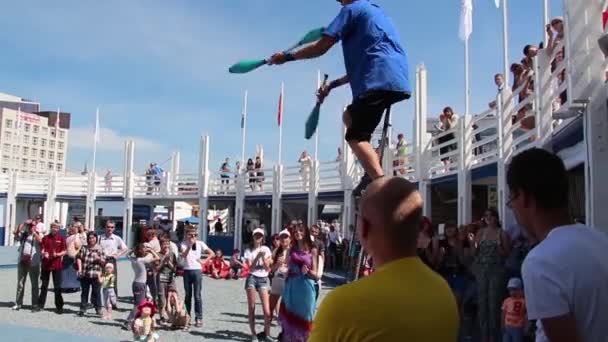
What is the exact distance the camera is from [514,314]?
715cm

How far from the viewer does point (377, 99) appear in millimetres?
3393

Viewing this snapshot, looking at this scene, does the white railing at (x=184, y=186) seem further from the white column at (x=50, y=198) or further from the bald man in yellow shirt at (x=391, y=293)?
the bald man in yellow shirt at (x=391, y=293)

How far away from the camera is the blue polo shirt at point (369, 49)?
133 inches

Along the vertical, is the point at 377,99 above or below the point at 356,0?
below

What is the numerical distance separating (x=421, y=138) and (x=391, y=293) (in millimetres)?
15004

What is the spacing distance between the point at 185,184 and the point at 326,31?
29.5 meters

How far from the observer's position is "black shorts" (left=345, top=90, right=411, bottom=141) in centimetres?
338

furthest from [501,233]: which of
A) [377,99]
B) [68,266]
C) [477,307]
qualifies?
[68,266]

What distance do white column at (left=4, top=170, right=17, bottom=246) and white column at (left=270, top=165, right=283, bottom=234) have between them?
57.8ft

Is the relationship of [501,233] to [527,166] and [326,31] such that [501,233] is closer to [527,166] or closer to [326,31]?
[326,31]

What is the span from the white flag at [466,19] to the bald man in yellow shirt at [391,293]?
18.1 m

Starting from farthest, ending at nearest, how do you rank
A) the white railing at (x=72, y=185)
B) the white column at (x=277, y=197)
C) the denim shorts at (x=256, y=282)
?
the white railing at (x=72, y=185), the white column at (x=277, y=197), the denim shorts at (x=256, y=282)

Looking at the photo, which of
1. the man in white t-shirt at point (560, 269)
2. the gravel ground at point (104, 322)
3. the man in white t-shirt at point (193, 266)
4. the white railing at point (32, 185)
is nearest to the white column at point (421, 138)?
the gravel ground at point (104, 322)

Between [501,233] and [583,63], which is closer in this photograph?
[583,63]
